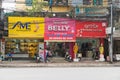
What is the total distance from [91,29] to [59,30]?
3.32 meters

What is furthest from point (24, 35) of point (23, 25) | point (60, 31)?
point (60, 31)

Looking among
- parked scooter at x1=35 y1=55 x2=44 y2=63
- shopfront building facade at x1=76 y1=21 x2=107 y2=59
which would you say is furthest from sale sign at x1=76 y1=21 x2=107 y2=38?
parked scooter at x1=35 y1=55 x2=44 y2=63

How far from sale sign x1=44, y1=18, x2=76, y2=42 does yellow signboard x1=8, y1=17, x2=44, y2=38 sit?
2.00ft

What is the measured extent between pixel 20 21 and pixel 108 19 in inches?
351

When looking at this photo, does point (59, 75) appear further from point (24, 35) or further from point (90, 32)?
point (90, 32)

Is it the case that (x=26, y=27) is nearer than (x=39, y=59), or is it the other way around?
(x=39, y=59)

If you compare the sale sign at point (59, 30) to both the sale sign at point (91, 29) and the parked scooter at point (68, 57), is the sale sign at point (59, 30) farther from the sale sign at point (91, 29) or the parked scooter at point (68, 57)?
the parked scooter at point (68, 57)

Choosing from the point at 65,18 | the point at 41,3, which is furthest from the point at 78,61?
Result: the point at 41,3

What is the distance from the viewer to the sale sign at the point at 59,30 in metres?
37.1

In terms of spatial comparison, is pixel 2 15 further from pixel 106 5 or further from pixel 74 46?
pixel 106 5

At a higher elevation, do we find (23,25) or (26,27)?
(23,25)

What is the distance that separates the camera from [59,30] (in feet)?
123

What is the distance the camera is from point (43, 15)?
3791 cm

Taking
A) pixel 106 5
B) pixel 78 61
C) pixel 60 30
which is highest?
pixel 106 5
